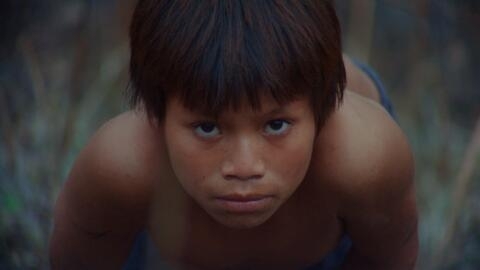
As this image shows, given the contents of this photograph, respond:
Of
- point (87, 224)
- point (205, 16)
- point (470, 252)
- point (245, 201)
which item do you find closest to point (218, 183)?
point (245, 201)

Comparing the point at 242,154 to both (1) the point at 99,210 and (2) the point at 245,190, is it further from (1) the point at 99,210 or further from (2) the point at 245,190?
(1) the point at 99,210

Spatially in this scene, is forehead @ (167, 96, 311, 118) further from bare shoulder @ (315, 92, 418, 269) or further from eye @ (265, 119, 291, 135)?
bare shoulder @ (315, 92, 418, 269)

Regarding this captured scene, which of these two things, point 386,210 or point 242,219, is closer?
point 242,219

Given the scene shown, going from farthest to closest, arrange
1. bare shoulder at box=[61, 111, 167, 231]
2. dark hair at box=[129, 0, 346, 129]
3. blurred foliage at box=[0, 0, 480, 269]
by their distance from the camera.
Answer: blurred foliage at box=[0, 0, 480, 269] → bare shoulder at box=[61, 111, 167, 231] → dark hair at box=[129, 0, 346, 129]

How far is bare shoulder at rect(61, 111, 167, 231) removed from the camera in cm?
103

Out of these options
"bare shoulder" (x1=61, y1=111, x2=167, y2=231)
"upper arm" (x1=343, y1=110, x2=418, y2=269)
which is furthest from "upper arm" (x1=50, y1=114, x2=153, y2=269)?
"upper arm" (x1=343, y1=110, x2=418, y2=269)

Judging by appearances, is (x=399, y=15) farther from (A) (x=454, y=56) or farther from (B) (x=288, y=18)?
(B) (x=288, y=18)

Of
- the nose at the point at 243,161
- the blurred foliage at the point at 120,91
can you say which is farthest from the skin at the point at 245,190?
the blurred foliage at the point at 120,91

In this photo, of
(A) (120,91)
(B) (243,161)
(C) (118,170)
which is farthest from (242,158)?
(A) (120,91)

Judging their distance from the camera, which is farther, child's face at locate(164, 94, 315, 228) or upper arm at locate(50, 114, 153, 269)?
upper arm at locate(50, 114, 153, 269)

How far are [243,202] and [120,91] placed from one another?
2.44 ft

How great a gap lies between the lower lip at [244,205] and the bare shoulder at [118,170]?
13cm

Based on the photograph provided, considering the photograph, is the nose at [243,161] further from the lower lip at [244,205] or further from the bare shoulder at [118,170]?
the bare shoulder at [118,170]

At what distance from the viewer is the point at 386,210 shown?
1105 millimetres
